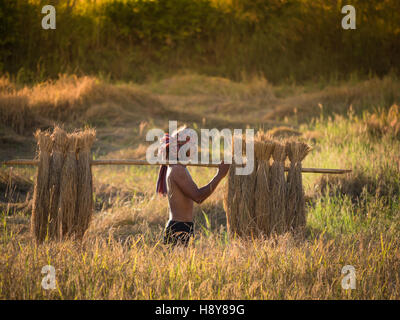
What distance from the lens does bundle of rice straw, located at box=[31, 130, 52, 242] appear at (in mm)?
3723

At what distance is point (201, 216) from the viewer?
5684 mm

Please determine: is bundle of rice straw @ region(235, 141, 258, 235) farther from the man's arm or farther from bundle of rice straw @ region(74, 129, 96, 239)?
bundle of rice straw @ region(74, 129, 96, 239)

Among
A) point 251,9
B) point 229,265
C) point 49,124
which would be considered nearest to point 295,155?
point 229,265

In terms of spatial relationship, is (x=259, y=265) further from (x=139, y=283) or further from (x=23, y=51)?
(x=23, y=51)

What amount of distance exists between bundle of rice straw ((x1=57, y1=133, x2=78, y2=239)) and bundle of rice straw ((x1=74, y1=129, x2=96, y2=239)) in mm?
34

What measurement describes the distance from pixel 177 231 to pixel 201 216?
1.95 m

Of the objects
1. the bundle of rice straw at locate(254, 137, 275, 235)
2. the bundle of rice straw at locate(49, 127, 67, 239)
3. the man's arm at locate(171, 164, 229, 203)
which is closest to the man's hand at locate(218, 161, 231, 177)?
the man's arm at locate(171, 164, 229, 203)

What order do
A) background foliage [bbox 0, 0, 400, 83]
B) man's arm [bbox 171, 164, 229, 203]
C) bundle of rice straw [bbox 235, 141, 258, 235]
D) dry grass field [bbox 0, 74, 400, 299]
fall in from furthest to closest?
background foliage [bbox 0, 0, 400, 83] → bundle of rice straw [bbox 235, 141, 258, 235] → man's arm [bbox 171, 164, 229, 203] → dry grass field [bbox 0, 74, 400, 299]

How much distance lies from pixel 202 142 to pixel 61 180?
603cm

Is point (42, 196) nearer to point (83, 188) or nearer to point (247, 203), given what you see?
point (83, 188)

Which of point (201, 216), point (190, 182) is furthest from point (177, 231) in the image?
point (201, 216)

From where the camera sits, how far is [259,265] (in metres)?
3.09

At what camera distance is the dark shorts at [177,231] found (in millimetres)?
3717

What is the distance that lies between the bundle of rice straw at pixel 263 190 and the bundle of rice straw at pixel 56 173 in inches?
59.0
